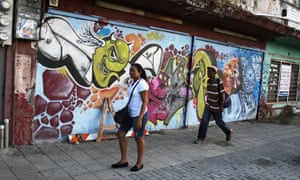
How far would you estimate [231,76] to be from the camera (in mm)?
9516

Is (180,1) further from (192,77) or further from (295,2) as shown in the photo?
(295,2)

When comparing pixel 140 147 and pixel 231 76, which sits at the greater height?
pixel 231 76

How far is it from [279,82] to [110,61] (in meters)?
8.15

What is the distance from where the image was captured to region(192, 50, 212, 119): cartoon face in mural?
816 cm

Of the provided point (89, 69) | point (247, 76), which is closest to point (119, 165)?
point (89, 69)

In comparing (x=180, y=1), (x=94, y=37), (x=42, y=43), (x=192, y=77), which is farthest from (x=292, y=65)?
(x=42, y=43)

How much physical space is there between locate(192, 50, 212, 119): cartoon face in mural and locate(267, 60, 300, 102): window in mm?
4181

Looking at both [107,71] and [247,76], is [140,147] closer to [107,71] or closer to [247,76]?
[107,71]

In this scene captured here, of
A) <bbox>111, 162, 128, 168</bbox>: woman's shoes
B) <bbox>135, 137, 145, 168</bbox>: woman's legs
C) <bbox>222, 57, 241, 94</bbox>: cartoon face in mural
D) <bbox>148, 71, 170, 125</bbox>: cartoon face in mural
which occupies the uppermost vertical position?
<bbox>222, 57, 241, 94</bbox>: cartoon face in mural

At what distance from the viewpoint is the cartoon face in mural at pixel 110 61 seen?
6.02 meters

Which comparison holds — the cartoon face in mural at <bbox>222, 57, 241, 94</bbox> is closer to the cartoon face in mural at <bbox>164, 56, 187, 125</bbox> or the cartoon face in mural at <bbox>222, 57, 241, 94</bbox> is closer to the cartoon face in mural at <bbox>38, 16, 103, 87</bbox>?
the cartoon face in mural at <bbox>164, 56, 187, 125</bbox>

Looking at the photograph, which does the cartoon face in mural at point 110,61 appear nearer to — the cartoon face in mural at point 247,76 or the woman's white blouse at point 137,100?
the woman's white blouse at point 137,100

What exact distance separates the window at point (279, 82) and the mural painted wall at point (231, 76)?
999 millimetres

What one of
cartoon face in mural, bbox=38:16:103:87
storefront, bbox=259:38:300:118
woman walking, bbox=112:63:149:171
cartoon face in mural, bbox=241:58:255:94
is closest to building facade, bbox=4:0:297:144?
cartoon face in mural, bbox=38:16:103:87
